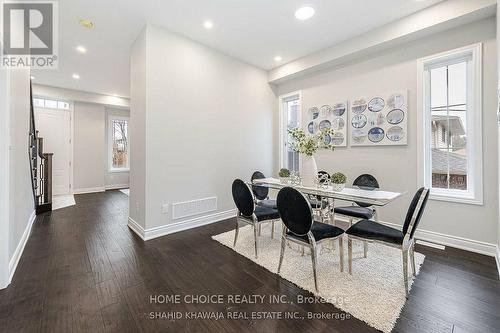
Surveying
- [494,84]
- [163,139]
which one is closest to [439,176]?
[494,84]

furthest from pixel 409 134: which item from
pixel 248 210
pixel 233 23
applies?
pixel 233 23

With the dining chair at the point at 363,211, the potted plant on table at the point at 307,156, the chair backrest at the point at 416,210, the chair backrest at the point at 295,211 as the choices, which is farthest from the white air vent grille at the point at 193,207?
the chair backrest at the point at 416,210

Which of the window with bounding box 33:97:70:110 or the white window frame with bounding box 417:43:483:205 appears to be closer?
the white window frame with bounding box 417:43:483:205

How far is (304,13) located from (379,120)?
76.4 inches

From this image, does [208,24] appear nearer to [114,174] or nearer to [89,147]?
[89,147]

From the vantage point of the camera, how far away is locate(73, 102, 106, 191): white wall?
6.52 meters

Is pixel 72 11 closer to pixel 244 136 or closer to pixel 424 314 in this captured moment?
pixel 244 136

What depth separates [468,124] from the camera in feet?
9.11

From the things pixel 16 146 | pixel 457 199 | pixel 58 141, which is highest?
pixel 58 141

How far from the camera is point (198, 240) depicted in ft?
10.1

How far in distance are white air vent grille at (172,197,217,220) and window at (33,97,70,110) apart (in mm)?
5623

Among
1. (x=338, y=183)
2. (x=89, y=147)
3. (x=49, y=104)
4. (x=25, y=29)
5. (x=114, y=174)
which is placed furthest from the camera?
(x=114, y=174)

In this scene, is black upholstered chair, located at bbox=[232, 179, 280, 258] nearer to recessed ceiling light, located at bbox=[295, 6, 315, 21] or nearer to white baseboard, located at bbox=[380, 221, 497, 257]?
white baseboard, located at bbox=[380, 221, 497, 257]

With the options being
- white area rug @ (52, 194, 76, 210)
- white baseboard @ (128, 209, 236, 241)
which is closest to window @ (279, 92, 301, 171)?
white baseboard @ (128, 209, 236, 241)
